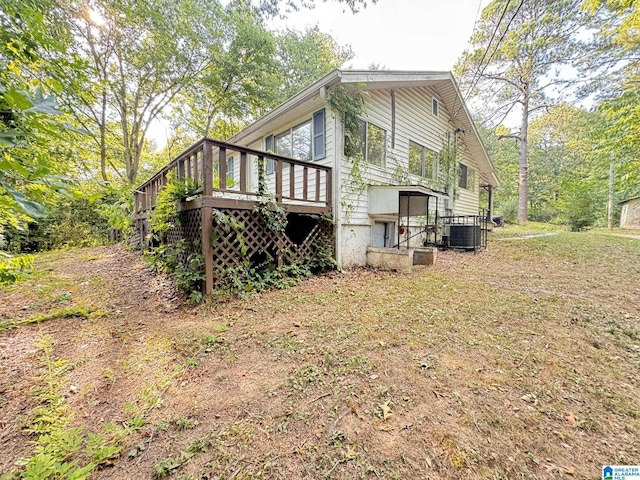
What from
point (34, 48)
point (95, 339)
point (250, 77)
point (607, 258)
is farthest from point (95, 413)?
point (250, 77)

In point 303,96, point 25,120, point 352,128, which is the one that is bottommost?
point 25,120

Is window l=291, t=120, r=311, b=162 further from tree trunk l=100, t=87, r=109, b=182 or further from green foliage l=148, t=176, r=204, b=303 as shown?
tree trunk l=100, t=87, r=109, b=182

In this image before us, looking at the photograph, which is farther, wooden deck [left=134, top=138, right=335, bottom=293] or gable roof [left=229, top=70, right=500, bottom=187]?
gable roof [left=229, top=70, right=500, bottom=187]

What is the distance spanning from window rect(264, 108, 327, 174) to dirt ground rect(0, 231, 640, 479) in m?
4.03

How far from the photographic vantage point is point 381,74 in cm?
624

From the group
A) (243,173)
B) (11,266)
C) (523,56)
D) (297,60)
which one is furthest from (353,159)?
(523,56)

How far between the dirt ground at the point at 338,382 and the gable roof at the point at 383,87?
4.62 metres

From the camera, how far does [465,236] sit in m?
9.08

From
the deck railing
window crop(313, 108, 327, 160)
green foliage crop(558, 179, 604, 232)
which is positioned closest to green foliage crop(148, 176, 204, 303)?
the deck railing

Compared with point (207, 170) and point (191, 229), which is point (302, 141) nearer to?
point (207, 170)

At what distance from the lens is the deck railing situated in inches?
162

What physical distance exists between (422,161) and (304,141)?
4.48 meters

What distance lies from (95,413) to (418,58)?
14074mm

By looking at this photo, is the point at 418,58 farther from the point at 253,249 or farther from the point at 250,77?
the point at 253,249
